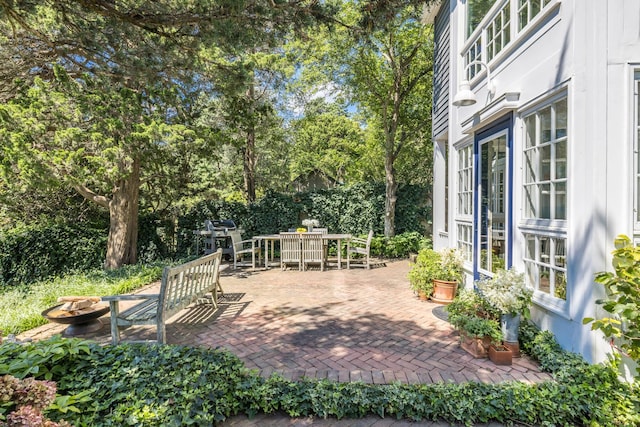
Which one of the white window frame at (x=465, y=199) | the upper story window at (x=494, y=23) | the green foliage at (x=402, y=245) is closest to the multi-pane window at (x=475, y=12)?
the upper story window at (x=494, y=23)

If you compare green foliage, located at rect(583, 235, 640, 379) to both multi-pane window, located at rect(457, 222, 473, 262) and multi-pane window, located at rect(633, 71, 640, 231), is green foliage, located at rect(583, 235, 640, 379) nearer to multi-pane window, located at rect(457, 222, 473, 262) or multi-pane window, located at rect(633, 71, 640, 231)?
multi-pane window, located at rect(633, 71, 640, 231)

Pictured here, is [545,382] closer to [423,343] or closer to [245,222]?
[423,343]

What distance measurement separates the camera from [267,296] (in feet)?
20.4

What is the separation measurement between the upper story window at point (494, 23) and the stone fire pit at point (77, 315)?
6.00 meters

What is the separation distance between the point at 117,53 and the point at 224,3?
214 cm

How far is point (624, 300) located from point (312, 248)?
6.72 m

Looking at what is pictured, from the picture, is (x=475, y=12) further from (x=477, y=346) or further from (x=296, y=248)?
(x=296, y=248)

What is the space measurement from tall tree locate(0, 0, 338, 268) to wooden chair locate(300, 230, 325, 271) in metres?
3.84

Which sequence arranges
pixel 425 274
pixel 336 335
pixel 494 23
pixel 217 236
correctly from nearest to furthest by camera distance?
pixel 336 335
pixel 494 23
pixel 425 274
pixel 217 236

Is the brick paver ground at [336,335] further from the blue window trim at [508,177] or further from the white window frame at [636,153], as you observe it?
the white window frame at [636,153]

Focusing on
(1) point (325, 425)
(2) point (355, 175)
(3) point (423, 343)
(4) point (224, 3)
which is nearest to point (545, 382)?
(3) point (423, 343)

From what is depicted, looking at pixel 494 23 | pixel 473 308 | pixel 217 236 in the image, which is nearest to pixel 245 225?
pixel 217 236

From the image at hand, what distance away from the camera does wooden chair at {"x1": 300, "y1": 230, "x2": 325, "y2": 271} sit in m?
8.60

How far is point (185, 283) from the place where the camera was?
14.6 ft
